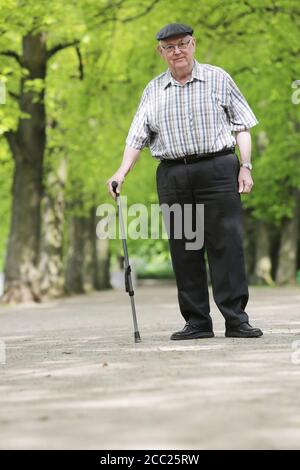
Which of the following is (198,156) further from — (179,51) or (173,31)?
(173,31)

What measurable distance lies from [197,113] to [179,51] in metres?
0.46

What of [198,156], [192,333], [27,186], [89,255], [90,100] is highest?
[90,100]

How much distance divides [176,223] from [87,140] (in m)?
20.8

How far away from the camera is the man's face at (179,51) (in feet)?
26.6

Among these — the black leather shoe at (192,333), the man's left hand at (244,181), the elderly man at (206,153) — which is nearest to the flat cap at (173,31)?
the elderly man at (206,153)

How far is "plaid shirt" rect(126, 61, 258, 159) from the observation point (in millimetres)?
8148

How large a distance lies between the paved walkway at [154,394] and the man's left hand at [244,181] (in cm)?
110

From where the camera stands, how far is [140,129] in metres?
8.36

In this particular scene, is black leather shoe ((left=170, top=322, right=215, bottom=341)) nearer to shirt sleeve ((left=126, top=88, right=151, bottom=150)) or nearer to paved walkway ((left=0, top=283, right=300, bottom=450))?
paved walkway ((left=0, top=283, right=300, bottom=450))

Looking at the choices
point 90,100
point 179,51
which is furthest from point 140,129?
point 90,100

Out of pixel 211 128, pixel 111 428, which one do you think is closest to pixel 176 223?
pixel 211 128

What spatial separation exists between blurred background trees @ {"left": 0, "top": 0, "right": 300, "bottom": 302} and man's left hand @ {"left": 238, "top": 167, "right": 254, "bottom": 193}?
6.44 m

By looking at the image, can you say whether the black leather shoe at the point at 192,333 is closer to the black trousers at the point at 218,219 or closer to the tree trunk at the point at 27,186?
the black trousers at the point at 218,219

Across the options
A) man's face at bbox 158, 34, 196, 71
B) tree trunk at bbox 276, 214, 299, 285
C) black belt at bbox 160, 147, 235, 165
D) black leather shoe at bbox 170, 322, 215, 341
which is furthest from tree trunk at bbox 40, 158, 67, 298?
man's face at bbox 158, 34, 196, 71
